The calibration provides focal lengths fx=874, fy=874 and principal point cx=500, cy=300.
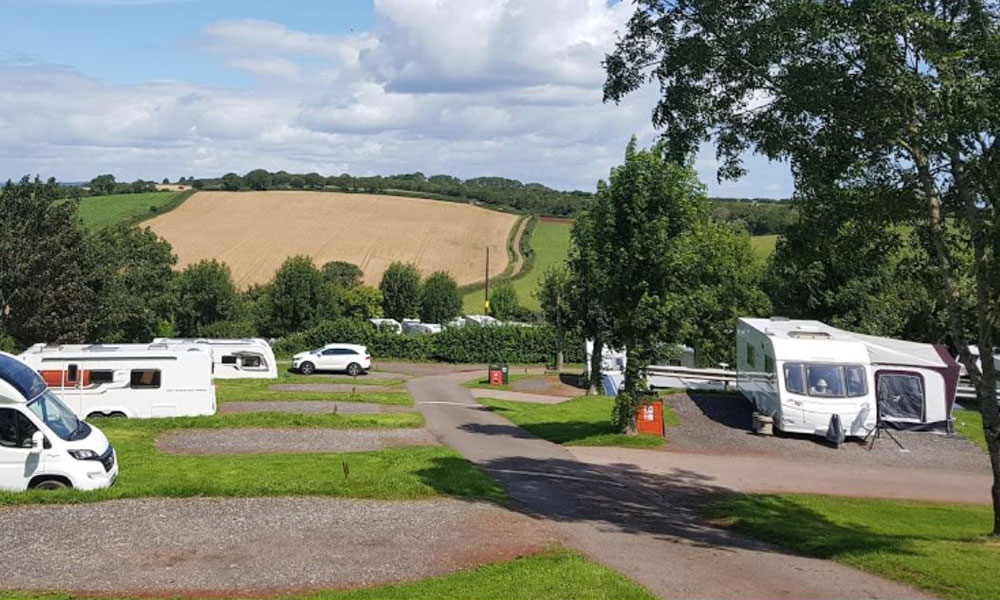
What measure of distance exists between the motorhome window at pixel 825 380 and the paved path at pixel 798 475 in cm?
281

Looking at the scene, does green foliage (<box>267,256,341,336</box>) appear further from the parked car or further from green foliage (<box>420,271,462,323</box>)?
the parked car

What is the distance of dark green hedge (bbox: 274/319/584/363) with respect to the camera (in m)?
53.7

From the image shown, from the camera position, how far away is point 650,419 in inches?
805

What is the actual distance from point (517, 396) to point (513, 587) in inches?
1043

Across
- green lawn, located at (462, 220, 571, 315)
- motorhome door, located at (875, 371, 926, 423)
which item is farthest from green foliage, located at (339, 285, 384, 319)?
motorhome door, located at (875, 371, 926, 423)

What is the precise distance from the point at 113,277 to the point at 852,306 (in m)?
39.1

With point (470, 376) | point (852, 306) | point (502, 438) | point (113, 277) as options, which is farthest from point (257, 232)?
point (502, 438)

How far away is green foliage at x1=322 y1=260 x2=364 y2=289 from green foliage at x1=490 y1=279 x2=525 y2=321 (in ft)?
38.8

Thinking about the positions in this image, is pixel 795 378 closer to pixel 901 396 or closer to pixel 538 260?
pixel 901 396

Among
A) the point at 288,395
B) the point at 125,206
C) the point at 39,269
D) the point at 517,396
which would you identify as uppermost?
the point at 125,206

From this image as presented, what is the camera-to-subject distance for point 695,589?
8.98m

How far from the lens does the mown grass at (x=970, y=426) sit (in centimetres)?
2125

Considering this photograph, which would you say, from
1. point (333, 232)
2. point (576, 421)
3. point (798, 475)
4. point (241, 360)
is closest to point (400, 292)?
point (333, 232)

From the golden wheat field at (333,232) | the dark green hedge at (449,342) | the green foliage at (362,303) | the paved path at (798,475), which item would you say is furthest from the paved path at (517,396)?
the golden wheat field at (333,232)
